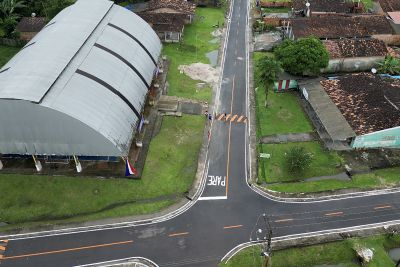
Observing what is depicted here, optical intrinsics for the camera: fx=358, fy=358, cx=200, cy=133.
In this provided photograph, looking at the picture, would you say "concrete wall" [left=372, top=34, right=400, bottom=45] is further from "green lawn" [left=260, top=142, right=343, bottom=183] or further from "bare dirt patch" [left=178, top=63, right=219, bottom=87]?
"green lawn" [left=260, top=142, right=343, bottom=183]

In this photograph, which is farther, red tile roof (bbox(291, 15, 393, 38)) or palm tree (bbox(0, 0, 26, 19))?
palm tree (bbox(0, 0, 26, 19))

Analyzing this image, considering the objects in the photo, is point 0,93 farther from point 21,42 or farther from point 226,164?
point 21,42

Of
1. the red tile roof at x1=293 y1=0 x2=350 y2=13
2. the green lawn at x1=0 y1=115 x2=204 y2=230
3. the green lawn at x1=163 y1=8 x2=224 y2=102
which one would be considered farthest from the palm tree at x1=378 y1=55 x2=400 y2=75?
the green lawn at x1=0 y1=115 x2=204 y2=230

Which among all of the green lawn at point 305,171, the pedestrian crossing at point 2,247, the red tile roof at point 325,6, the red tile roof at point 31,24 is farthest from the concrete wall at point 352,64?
the red tile roof at point 31,24

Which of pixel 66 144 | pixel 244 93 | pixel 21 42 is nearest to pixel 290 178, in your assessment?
pixel 244 93

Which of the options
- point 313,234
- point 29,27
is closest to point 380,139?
point 313,234

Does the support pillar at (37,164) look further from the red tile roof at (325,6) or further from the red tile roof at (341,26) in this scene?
the red tile roof at (325,6)

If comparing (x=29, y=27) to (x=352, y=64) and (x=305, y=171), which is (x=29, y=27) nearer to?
(x=305, y=171)
